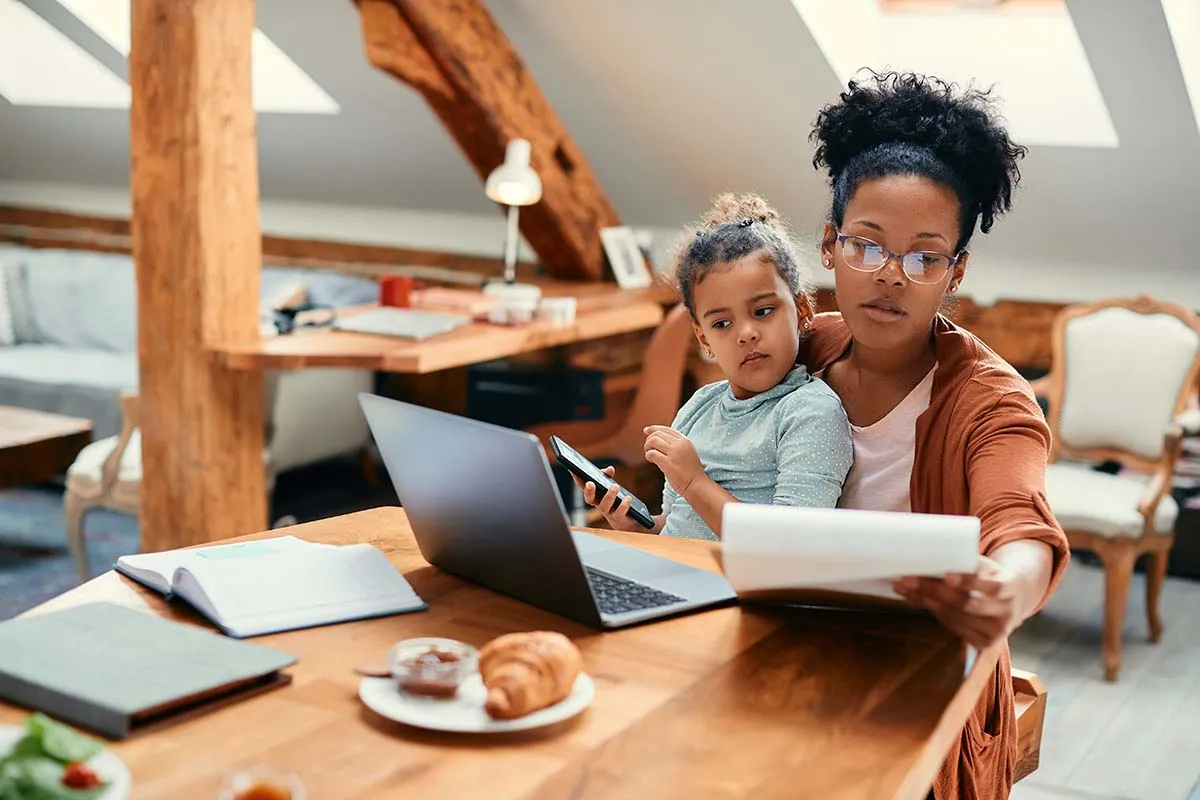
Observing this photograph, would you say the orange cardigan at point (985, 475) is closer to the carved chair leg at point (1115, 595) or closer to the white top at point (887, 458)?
the white top at point (887, 458)

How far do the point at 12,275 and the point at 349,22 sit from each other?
2.15m

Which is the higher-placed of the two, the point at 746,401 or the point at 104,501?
the point at 746,401

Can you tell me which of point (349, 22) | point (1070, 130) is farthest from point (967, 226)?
point (349, 22)

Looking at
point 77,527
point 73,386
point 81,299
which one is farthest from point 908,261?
point 81,299

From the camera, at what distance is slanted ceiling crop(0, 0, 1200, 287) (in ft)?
13.5

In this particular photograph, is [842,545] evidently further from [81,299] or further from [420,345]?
[81,299]

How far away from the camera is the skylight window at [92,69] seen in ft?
17.9

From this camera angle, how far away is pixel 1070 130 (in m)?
4.35

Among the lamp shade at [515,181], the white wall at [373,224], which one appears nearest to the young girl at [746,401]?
the lamp shade at [515,181]

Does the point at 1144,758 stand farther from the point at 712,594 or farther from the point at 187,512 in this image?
the point at 187,512

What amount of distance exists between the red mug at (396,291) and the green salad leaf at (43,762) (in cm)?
324

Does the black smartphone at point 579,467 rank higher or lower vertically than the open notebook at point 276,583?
higher

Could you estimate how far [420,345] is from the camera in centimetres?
366

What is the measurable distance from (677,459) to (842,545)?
669 mm
